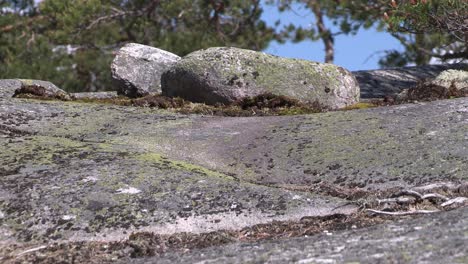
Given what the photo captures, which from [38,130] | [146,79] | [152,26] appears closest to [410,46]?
[152,26]

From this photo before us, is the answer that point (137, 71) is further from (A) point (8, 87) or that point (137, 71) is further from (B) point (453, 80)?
(B) point (453, 80)

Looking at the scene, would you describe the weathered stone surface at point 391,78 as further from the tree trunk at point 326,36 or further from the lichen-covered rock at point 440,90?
the tree trunk at point 326,36

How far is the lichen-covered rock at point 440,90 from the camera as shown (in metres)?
10.1

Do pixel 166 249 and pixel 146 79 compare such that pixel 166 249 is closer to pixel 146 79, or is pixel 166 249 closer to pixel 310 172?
pixel 310 172

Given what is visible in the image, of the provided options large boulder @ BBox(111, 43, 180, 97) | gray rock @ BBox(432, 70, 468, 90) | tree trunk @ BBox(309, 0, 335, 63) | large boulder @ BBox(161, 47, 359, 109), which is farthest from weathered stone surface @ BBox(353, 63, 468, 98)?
tree trunk @ BBox(309, 0, 335, 63)

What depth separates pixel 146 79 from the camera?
11945 mm

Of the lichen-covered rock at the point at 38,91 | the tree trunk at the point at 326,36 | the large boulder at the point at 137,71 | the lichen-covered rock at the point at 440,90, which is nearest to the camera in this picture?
the lichen-covered rock at the point at 440,90

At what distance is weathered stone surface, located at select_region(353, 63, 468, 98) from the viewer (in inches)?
531

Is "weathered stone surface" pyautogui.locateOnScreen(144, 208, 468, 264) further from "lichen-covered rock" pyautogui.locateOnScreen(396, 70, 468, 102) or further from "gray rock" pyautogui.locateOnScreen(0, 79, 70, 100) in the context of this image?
"gray rock" pyautogui.locateOnScreen(0, 79, 70, 100)

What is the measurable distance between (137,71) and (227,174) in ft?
15.9

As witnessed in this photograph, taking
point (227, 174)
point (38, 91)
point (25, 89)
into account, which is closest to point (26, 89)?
point (25, 89)

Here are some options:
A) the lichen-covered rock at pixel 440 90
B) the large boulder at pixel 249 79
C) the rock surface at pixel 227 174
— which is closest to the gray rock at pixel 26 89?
the rock surface at pixel 227 174

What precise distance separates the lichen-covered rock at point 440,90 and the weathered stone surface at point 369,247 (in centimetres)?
493

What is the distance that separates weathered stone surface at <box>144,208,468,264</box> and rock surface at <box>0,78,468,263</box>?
0.04 feet
